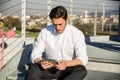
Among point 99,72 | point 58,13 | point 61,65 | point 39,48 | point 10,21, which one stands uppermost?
point 58,13

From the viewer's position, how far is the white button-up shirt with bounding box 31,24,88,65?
3.58m

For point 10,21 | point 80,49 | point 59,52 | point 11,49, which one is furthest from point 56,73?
point 10,21

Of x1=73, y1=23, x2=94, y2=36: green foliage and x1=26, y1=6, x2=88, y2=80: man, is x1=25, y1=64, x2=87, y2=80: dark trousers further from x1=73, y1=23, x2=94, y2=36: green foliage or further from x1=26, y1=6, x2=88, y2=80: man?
x1=73, y1=23, x2=94, y2=36: green foliage

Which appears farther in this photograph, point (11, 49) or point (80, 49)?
point (11, 49)

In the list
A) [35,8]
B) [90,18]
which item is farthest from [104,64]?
[90,18]

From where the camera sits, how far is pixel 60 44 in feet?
11.9

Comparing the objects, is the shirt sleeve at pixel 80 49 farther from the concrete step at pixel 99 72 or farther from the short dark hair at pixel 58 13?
the concrete step at pixel 99 72

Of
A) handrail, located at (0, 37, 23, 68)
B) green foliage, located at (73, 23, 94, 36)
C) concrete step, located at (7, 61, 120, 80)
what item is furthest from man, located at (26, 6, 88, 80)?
green foliage, located at (73, 23, 94, 36)

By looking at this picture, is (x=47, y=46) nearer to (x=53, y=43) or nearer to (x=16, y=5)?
(x=53, y=43)

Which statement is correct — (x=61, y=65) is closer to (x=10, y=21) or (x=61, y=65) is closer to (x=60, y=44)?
(x=60, y=44)

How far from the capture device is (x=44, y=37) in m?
3.70

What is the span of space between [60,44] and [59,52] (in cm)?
9

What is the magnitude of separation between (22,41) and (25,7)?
50 cm

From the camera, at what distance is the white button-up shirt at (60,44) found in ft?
11.8
